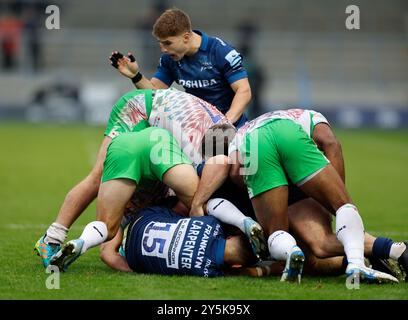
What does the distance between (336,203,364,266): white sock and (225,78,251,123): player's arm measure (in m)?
2.42

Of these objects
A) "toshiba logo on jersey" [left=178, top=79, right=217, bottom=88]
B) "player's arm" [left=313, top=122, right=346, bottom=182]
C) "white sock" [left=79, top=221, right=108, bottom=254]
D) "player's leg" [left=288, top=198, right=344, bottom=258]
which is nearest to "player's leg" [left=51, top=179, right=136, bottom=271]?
"white sock" [left=79, top=221, right=108, bottom=254]

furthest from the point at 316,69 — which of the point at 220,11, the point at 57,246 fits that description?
the point at 57,246

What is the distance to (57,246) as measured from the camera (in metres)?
7.96

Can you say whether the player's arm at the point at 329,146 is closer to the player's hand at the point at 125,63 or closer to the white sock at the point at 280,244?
the white sock at the point at 280,244

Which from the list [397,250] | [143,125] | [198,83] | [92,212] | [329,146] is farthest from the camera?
[92,212]

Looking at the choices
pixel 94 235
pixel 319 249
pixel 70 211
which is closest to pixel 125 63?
pixel 70 211

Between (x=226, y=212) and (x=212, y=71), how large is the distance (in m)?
2.58

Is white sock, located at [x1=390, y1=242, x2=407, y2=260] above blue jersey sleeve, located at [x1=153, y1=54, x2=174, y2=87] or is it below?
below

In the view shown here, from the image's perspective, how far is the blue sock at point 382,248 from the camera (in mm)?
7215

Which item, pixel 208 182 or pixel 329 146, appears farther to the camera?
pixel 329 146

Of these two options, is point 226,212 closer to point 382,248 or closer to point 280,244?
point 280,244

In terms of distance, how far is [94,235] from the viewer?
7254 millimetres

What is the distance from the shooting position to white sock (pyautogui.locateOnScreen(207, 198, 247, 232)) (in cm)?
743

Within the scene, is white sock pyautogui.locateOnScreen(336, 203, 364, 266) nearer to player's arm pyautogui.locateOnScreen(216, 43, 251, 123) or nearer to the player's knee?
the player's knee
